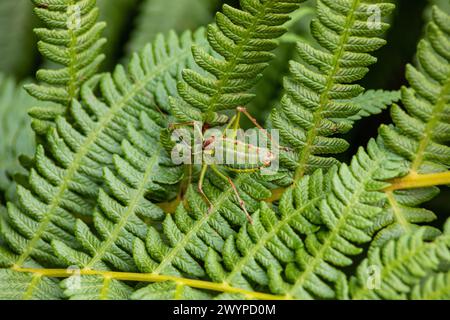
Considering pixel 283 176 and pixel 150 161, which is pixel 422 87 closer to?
pixel 283 176

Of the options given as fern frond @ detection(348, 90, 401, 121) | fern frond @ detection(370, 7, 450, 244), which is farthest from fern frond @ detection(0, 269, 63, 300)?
fern frond @ detection(348, 90, 401, 121)

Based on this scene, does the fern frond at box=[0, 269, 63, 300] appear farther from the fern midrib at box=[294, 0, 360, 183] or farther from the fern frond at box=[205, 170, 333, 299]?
the fern midrib at box=[294, 0, 360, 183]

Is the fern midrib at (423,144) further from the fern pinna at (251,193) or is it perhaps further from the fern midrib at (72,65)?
the fern midrib at (72,65)

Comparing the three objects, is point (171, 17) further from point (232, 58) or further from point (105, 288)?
point (105, 288)

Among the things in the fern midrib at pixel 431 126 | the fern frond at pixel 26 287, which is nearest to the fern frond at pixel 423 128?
the fern midrib at pixel 431 126

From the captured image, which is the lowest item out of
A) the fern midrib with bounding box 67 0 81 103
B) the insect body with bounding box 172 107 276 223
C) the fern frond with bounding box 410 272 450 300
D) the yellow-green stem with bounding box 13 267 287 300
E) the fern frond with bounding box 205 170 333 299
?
the fern frond with bounding box 410 272 450 300
